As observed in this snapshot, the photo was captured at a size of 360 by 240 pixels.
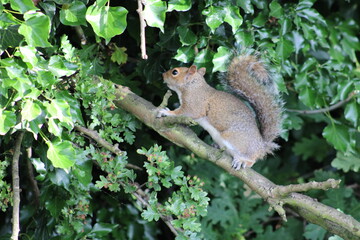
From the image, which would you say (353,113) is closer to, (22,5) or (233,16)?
(233,16)

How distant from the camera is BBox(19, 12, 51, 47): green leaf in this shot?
1184 millimetres

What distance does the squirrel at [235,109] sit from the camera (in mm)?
1889

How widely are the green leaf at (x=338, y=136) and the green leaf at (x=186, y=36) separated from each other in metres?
0.59

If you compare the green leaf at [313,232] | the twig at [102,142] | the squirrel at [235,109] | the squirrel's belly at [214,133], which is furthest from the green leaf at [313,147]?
the twig at [102,142]

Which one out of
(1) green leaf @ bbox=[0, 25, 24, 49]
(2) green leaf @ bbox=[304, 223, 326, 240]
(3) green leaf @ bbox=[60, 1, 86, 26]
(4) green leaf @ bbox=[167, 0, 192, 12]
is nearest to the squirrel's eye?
(4) green leaf @ bbox=[167, 0, 192, 12]

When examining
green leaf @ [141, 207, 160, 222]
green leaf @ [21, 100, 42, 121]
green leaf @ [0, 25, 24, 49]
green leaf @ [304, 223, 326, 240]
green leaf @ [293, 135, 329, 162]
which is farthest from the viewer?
green leaf @ [293, 135, 329, 162]

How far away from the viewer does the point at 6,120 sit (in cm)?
118

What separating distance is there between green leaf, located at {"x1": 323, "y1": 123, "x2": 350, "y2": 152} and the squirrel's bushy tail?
0.56 feet

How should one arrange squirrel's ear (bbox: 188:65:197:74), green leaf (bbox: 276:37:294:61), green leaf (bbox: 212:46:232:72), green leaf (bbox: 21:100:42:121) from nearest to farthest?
1. green leaf (bbox: 21:100:42:121)
2. green leaf (bbox: 212:46:232:72)
3. green leaf (bbox: 276:37:294:61)
4. squirrel's ear (bbox: 188:65:197:74)

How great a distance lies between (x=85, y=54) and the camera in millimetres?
1721

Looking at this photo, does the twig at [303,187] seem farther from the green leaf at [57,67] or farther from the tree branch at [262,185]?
the green leaf at [57,67]

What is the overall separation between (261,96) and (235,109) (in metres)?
0.10

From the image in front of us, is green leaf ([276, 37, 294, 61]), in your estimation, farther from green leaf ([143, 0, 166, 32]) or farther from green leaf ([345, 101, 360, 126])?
green leaf ([143, 0, 166, 32])

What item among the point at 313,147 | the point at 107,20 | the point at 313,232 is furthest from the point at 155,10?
the point at 313,147
